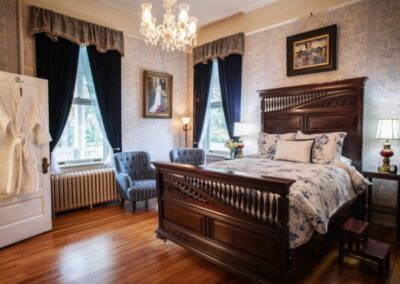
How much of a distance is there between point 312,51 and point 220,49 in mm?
1686

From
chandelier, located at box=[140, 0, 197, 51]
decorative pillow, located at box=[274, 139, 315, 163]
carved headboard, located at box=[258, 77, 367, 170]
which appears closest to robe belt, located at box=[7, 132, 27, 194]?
chandelier, located at box=[140, 0, 197, 51]

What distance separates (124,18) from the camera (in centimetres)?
452

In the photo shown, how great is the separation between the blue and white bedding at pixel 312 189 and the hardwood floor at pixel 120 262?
55 cm

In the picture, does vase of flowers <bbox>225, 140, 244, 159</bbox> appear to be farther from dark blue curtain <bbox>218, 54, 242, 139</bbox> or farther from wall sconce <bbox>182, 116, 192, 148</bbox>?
wall sconce <bbox>182, 116, 192, 148</bbox>

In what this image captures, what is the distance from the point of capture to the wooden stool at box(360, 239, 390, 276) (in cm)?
223

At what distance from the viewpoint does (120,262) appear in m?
2.51

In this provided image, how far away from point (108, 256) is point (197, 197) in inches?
44.4

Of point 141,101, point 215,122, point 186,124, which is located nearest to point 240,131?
point 215,122

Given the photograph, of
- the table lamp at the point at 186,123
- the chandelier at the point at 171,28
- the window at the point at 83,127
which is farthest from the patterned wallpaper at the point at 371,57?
the window at the point at 83,127

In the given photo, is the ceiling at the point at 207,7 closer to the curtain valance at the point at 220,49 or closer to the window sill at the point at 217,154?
the curtain valance at the point at 220,49

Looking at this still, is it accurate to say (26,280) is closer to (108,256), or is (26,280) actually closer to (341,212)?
(108,256)

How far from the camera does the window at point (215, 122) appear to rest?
520cm

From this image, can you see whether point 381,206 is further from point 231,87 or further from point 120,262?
point 120,262

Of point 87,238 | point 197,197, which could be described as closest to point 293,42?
point 197,197
